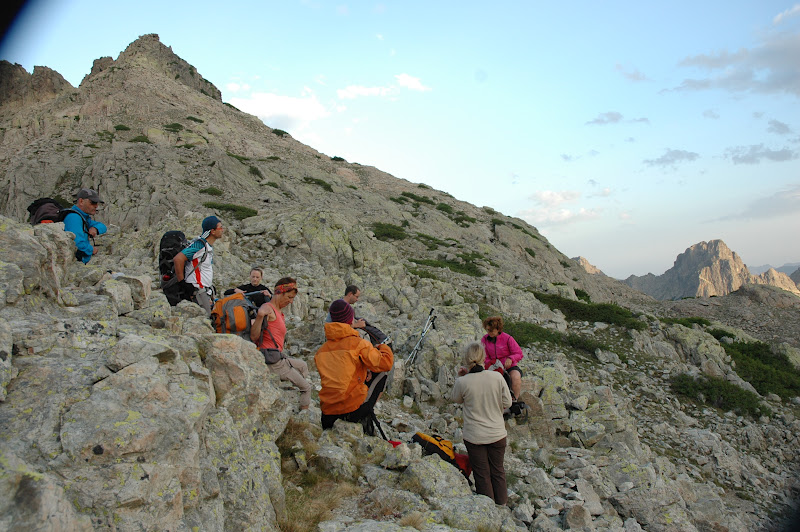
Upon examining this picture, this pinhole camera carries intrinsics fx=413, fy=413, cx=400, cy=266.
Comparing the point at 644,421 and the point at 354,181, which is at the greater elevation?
the point at 354,181

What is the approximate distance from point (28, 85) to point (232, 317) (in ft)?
184

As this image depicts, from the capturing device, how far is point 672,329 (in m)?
17.8

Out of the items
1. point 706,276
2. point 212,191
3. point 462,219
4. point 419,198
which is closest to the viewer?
point 212,191

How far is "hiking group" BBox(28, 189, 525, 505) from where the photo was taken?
20.5 ft

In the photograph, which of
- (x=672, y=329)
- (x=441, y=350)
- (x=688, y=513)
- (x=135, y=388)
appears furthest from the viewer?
(x=672, y=329)

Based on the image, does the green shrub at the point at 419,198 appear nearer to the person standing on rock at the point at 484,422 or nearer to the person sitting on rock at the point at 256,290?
the person sitting on rock at the point at 256,290

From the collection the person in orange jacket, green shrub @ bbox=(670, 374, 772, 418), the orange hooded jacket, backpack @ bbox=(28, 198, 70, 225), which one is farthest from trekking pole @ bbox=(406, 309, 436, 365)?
green shrub @ bbox=(670, 374, 772, 418)

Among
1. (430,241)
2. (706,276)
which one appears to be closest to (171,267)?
(430,241)

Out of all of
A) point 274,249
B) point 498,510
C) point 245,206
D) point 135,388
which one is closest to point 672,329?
Result: point 498,510

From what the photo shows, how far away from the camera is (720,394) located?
1399 cm

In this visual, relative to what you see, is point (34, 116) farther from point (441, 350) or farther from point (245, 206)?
point (441, 350)

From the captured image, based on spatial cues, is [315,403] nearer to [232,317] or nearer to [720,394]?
[232,317]

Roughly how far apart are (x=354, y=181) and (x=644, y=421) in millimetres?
39041

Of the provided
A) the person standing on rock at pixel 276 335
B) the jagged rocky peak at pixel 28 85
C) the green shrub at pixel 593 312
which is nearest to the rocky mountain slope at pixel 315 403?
the green shrub at pixel 593 312
